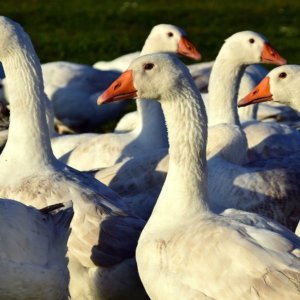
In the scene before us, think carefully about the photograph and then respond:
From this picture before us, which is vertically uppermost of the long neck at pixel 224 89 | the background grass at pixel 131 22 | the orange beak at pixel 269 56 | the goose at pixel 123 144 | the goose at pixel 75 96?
the orange beak at pixel 269 56

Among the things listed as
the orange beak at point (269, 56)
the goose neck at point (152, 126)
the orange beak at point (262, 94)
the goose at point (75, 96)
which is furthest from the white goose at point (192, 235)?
the goose at point (75, 96)

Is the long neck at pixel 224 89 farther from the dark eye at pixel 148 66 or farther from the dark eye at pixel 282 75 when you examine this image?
the dark eye at pixel 148 66

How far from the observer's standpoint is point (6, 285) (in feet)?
23.4

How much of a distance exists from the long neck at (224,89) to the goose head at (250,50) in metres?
0.06

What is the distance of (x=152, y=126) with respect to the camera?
10.6 meters

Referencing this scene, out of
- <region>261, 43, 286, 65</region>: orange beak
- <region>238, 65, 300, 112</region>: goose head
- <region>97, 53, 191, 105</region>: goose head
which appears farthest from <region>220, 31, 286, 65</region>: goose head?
<region>97, 53, 191, 105</region>: goose head

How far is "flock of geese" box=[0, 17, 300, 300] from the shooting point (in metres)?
6.71

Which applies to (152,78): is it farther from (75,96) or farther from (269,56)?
(75,96)

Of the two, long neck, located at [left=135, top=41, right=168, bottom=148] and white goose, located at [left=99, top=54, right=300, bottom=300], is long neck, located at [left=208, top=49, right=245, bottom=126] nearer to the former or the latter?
long neck, located at [left=135, top=41, right=168, bottom=148]

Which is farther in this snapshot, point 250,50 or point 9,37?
point 250,50

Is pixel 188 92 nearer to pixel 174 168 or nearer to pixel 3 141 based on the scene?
pixel 174 168

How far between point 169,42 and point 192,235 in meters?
4.61

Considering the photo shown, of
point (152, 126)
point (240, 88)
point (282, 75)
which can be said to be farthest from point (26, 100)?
point (240, 88)

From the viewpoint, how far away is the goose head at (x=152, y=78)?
7438mm
